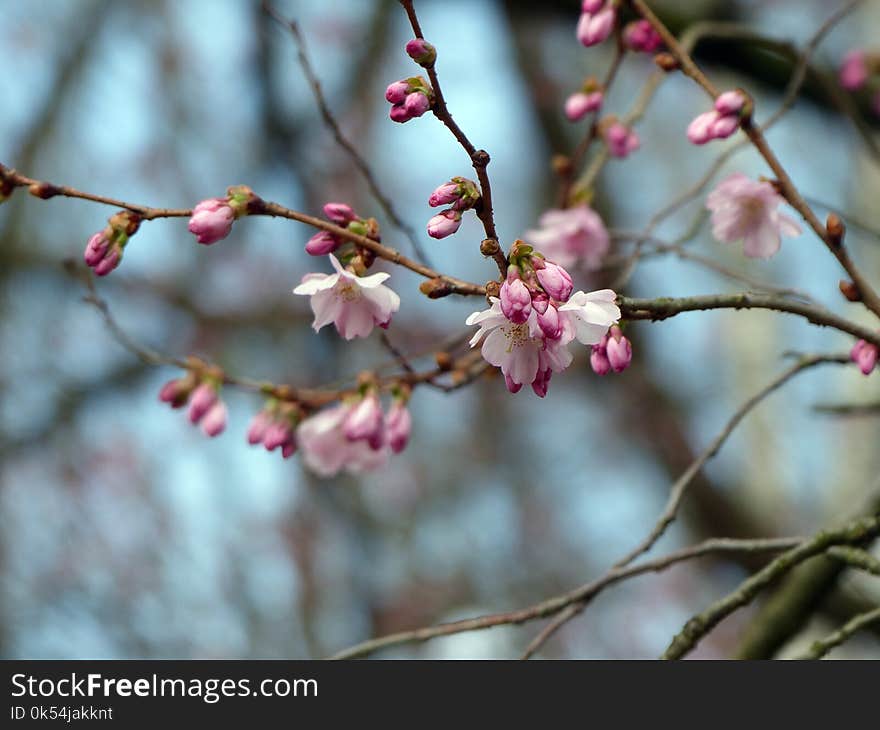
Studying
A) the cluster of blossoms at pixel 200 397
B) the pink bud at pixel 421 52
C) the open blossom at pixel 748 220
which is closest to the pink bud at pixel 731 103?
the open blossom at pixel 748 220

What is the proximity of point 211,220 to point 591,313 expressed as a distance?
40 centimetres

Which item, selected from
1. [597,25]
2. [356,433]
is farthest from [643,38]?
[356,433]

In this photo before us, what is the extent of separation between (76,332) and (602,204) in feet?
7.72

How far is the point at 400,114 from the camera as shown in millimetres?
891

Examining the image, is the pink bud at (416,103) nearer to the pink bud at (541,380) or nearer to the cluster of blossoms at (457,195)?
the cluster of blossoms at (457,195)

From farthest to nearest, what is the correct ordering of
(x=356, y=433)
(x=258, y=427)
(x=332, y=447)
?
→ (x=332, y=447), (x=258, y=427), (x=356, y=433)

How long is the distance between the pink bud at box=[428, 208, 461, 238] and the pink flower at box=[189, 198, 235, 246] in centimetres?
23

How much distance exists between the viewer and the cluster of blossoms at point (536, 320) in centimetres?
82

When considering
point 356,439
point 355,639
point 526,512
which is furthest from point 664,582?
point 356,439

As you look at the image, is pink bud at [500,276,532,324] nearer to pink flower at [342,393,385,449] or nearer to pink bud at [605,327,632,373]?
pink bud at [605,327,632,373]

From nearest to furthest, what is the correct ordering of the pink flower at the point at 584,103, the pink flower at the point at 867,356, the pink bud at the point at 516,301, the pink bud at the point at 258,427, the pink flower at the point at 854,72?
1. the pink bud at the point at 516,301
2. the pink flower at the point at 867,356
3. the pink bud at the point at 258,427
4. the pink flower at the point at 584,103
5. the pink flower at the point at 854,72

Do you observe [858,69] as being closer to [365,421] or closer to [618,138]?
[618,138]

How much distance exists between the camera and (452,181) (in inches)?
32.8

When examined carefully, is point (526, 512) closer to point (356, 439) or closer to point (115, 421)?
point (115, 421)
